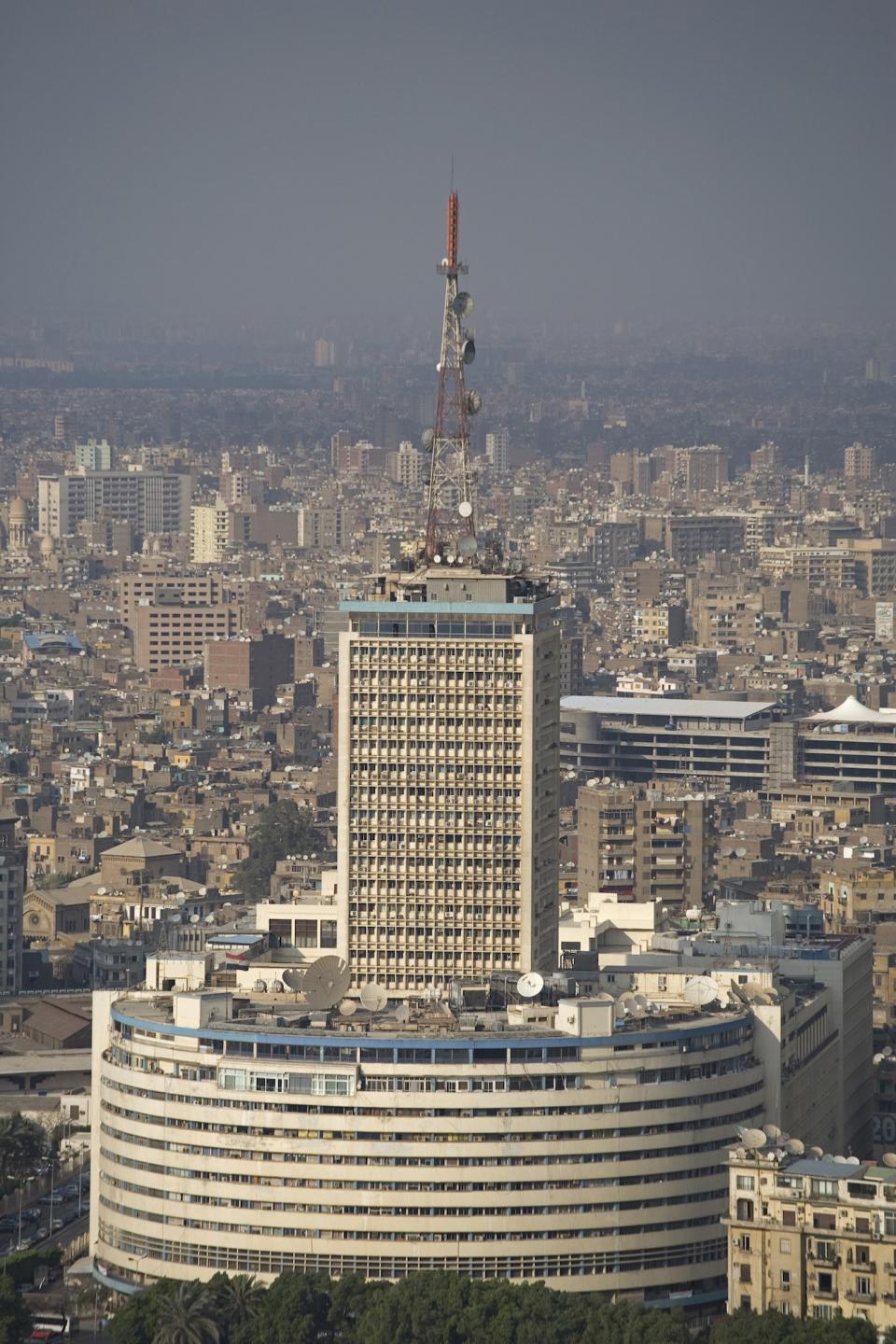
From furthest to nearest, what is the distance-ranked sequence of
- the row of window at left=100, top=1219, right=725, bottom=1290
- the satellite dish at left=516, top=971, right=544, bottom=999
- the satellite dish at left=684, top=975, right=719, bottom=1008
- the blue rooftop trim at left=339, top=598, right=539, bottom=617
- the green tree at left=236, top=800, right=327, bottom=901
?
the green tree at left=236, top=800, right=327, bottom=901 → the blue rooftop trim at left=339, top=598, right=539, bottom=617 → the satellite dish at left=684, top=975, right=719, bottom=1008 → the satellite dish at left=516, top=971, right=544, bottom=999 → the row of window at left=100, top=1219, right=725, bottom=1290

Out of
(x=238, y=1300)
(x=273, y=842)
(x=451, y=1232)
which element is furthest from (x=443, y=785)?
(x=273, y=842)

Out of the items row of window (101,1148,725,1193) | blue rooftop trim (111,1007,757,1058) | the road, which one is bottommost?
the road

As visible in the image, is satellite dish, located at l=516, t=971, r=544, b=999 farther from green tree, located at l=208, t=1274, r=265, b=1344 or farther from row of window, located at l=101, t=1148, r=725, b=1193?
green tree, located at l=208, t=1274, r=265, b=1344

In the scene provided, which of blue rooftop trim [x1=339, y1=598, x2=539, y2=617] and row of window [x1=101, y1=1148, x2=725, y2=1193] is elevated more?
blue rooftop trim [x1=339, y1=598, x2=539, y2=617]

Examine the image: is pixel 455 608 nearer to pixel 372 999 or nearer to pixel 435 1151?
pixel 372 999

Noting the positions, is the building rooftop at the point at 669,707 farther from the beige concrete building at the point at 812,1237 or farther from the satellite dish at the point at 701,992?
the beige concrete building at the point at 812,1237

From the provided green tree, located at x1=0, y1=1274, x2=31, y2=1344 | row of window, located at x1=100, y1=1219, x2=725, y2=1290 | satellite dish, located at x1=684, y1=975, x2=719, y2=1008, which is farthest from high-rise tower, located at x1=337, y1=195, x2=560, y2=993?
green tree, located at x1=0, y1=1274, x2=31, y2=1344

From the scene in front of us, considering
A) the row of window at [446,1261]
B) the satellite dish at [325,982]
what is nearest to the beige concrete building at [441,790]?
the satellite dish at [325,982]
